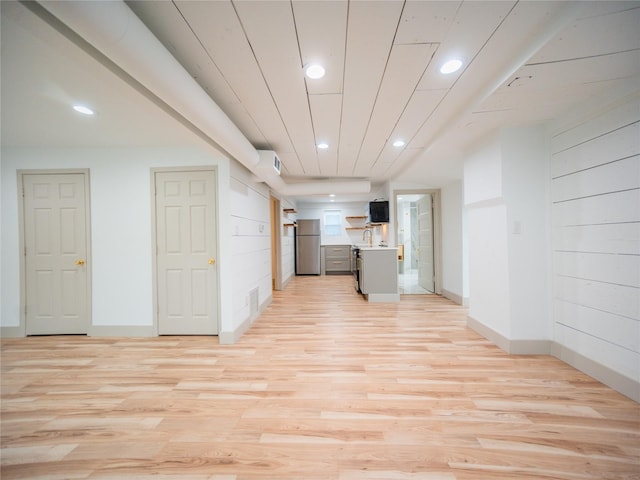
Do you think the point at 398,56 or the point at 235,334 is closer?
the point at 398,56

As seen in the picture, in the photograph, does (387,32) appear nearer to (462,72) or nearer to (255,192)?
(462,72)

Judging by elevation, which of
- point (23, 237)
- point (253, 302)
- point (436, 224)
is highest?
point (436, 224)

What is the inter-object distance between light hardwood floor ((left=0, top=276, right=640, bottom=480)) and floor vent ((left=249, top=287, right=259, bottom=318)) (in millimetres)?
762

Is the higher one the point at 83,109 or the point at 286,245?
the point at 83,109

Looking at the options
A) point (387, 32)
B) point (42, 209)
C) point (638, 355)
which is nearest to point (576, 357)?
point (638, 355)

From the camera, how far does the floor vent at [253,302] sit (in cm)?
375

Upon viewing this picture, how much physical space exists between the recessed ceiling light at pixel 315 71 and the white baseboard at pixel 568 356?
3.18 m

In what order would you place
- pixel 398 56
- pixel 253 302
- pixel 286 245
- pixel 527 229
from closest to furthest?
pixel 398 56
pixel 527 229
pixel 253 302
pixel 286 245

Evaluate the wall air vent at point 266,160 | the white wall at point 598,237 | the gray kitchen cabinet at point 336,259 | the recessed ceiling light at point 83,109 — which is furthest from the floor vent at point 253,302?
the gray kitchen cabinet at point 336,259

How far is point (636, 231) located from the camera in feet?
6.06

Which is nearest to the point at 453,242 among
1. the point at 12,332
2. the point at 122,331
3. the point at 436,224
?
the point at 436,224

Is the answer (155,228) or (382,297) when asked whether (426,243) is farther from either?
(155,228)

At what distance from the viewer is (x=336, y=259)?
8.86 meters

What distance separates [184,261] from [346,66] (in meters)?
2.94
